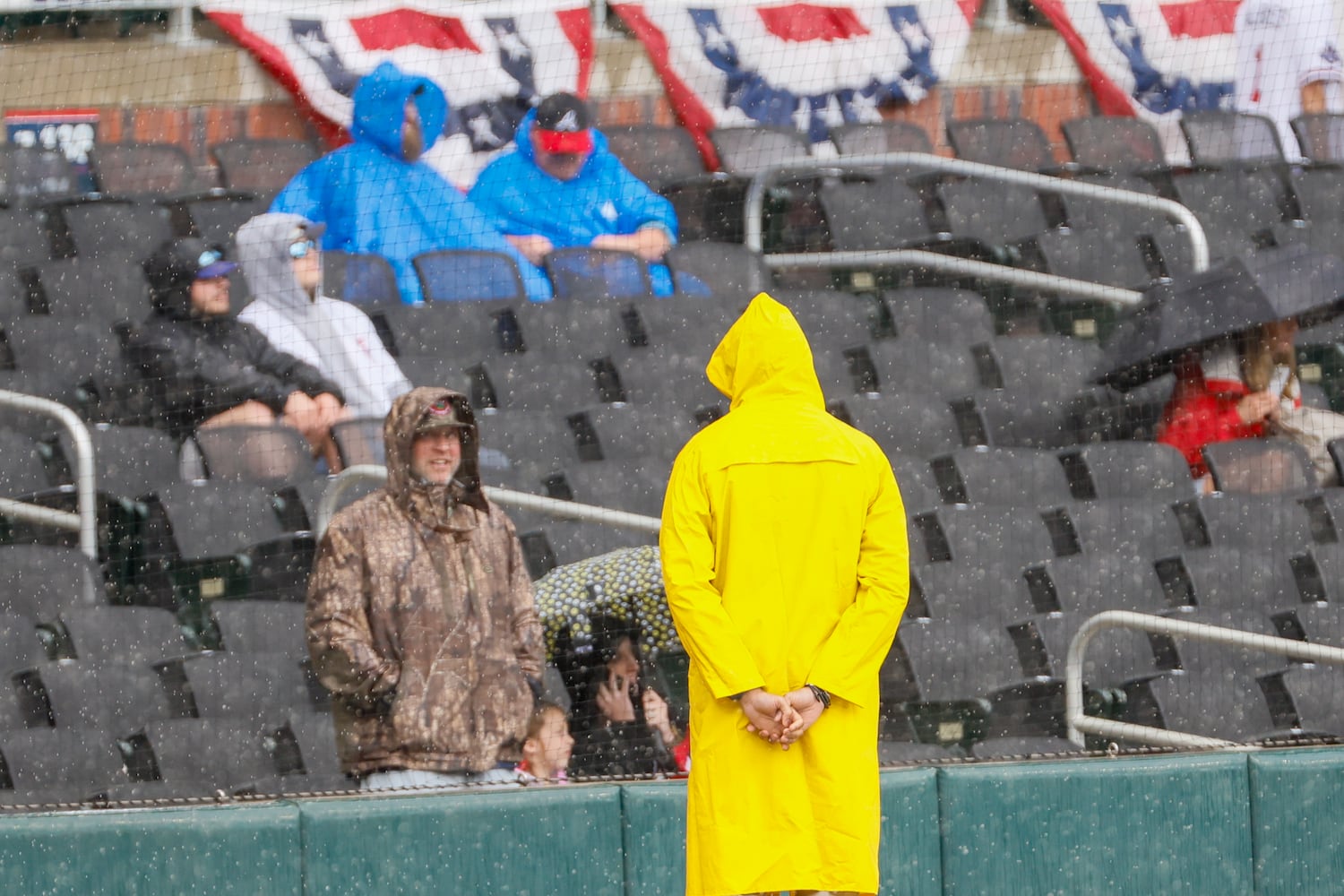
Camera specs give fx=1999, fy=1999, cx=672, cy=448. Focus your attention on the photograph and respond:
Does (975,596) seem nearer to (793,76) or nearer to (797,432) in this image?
(797,432)

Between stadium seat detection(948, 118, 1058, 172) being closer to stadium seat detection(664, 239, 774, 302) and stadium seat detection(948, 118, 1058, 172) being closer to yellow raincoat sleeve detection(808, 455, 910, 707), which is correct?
stadium seat detection(664, 239, 774, 302)

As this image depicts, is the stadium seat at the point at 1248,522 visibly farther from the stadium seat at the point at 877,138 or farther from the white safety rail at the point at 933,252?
the stadium seat at the point at 877,138

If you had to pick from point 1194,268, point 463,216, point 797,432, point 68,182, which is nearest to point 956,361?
point 1194,268

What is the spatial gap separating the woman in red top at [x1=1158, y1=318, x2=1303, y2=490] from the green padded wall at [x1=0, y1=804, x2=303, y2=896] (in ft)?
11.2

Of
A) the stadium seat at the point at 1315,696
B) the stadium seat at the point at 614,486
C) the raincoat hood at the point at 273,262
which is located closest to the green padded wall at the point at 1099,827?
the stadium seat at the point at 1315,696

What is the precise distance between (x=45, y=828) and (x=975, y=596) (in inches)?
103

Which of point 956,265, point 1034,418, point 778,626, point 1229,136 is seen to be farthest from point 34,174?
point 1229,136

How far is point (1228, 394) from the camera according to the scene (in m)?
6.17

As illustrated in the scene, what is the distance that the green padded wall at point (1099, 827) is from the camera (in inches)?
157

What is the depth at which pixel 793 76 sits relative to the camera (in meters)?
8.02

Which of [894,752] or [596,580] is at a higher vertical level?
[596,580]

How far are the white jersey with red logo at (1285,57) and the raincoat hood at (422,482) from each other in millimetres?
5055

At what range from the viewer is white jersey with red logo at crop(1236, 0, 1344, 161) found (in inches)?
317

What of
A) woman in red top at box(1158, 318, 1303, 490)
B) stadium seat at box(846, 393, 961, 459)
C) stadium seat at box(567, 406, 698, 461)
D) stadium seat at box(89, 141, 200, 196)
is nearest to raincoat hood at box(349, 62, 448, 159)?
stadium seat at box(89, 141, 200, 196)
